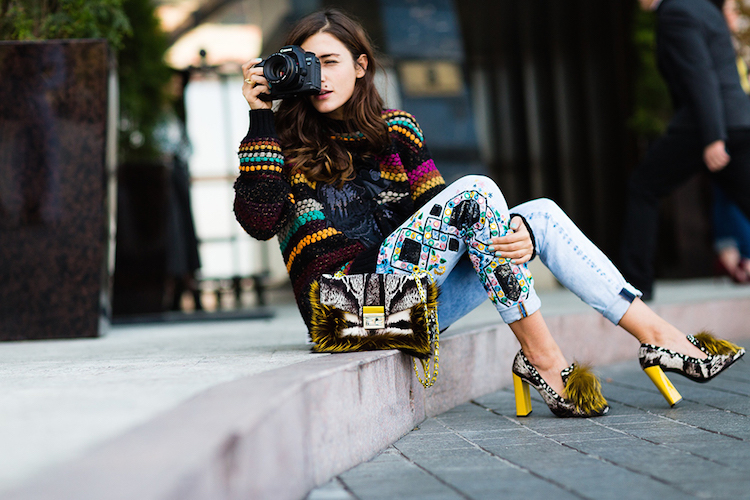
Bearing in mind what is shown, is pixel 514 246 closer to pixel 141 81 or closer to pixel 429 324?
pixel 429 324

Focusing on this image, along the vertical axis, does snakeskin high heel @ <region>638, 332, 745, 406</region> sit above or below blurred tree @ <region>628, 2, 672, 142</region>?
below

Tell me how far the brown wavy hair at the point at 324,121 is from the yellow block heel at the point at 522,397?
802 millimetres

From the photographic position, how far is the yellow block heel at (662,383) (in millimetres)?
2278

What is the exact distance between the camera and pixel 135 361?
2.25 metres

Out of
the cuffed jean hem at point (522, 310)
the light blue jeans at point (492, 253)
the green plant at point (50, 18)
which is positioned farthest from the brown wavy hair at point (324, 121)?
the green plant at point (50, 18)

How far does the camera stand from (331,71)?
2.41m

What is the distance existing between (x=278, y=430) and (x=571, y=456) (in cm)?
77

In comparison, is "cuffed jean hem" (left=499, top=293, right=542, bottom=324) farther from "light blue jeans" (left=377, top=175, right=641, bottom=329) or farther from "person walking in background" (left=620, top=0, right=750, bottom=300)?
"person walking in background" (left=620, top=0, right=750, bottom=300)

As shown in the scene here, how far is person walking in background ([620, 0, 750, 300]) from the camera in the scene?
12.0ft

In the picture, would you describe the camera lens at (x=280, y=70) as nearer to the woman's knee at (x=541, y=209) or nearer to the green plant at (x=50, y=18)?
the woman's knee at (x=541, y=209)

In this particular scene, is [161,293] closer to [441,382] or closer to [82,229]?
[82,229]

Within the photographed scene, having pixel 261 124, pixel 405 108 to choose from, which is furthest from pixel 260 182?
pixel 405 108

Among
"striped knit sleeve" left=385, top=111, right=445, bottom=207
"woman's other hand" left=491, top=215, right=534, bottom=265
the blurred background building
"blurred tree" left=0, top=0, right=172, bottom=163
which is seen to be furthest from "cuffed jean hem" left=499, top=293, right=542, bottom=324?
"blurred tree" left=0, top=0, right=172, bottom=163

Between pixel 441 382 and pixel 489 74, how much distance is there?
8.68m
